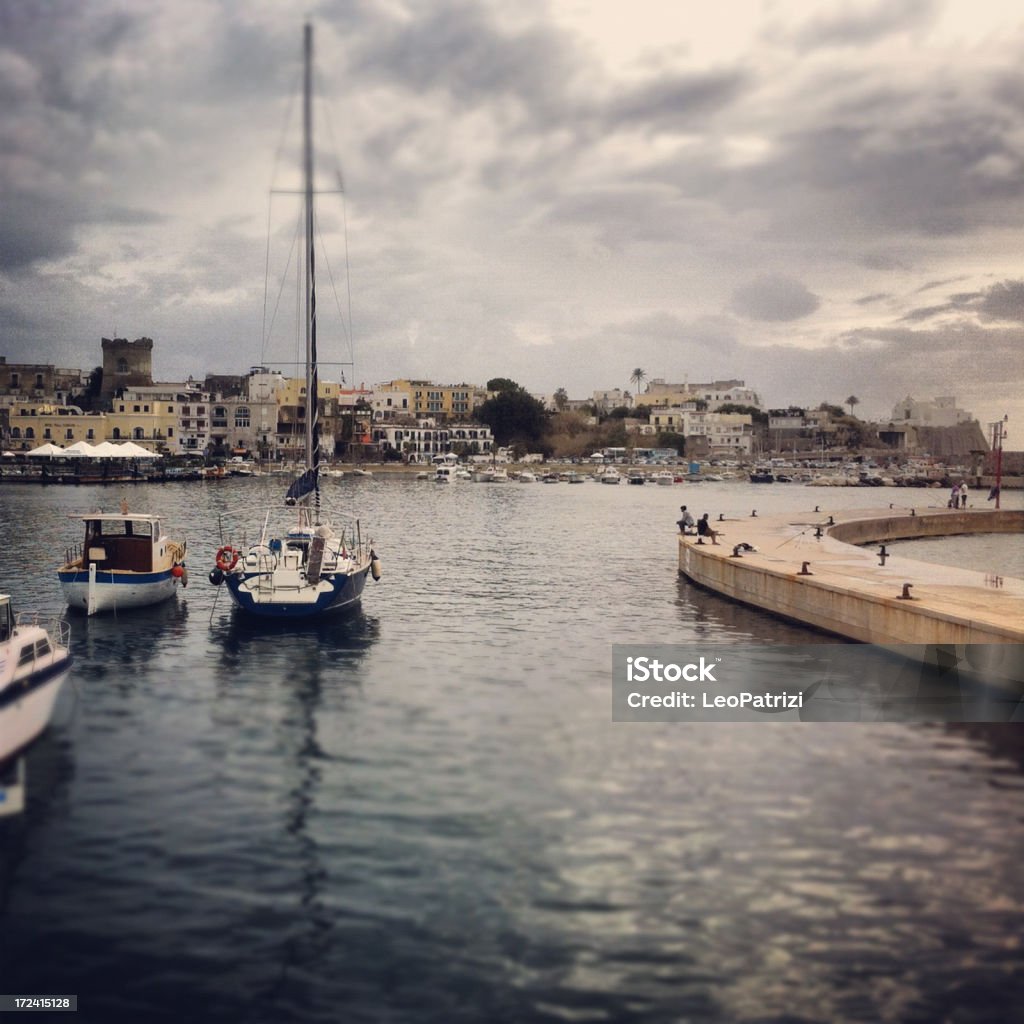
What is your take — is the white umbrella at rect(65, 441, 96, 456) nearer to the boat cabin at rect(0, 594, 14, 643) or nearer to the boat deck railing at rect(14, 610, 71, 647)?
the boat deck railing at rect(14, 610, 71, 647)

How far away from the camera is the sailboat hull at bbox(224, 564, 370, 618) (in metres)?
29.4

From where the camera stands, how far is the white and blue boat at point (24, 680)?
15930 millimetres

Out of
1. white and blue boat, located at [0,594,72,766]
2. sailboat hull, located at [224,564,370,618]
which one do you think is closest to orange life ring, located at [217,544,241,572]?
sailboat hull, located at [224,564,370,618]

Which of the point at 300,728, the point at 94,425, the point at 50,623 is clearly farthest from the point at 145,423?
the point at 300,728

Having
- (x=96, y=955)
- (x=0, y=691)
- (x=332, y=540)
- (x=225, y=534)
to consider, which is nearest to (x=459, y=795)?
(x=96, y=955)

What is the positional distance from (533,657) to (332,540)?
1071 centimetres

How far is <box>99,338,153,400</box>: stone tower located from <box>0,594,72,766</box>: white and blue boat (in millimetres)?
191236

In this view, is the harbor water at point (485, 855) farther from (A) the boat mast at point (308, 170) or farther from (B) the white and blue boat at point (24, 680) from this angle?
(A) the boat mast at point (308, 170)

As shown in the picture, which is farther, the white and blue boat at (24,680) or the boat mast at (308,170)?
the boat mast at (308,170)

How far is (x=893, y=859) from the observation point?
13055 mm

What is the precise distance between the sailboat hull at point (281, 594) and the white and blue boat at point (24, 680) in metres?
10.2

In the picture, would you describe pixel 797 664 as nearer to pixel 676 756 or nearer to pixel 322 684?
pixel 676 756

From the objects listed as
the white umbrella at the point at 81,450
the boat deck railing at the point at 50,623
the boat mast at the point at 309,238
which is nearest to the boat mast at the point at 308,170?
the boat mast at the point at 309,238

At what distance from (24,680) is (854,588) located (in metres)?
21.6
